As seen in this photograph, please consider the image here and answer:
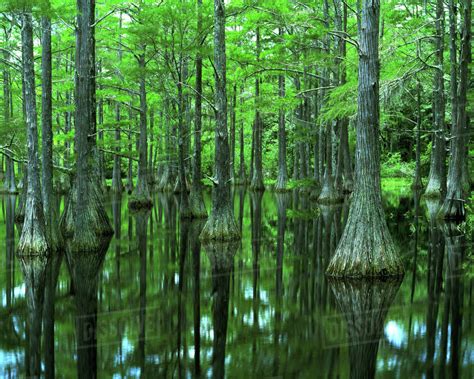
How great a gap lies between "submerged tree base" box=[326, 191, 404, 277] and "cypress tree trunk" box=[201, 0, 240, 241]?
4480 millimetres

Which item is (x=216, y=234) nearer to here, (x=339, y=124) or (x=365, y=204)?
(x=365, y=204)

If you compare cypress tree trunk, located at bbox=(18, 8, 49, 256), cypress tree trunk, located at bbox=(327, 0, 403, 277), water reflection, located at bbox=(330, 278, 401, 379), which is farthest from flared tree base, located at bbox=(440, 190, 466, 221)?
cypress tree trunk, located at bbox=(18, 8, 49, 256)

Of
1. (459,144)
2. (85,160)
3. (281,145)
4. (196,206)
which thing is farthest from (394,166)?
(85,160)

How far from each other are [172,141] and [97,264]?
67.8 feet

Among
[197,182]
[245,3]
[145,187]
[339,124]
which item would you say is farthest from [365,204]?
[145,187]

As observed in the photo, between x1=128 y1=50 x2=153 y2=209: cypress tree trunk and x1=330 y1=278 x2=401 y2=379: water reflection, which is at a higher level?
x1=128 y1=50 x2=153 y2=209: cypress tree trunk

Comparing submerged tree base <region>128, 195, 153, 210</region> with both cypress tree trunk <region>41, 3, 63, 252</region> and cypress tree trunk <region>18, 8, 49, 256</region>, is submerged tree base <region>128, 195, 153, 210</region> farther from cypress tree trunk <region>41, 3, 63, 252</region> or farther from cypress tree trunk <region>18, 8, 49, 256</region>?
cypress tree trunk <region>18, 8, 49, 256</region>

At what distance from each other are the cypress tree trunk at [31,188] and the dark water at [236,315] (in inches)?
17.8

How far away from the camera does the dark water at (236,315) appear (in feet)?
15.9

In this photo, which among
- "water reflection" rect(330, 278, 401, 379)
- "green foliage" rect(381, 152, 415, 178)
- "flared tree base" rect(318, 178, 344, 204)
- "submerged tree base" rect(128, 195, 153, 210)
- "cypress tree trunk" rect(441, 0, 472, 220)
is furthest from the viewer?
"green foliage" rect(381, 152, 415, 178)

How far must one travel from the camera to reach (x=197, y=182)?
53.4 feet

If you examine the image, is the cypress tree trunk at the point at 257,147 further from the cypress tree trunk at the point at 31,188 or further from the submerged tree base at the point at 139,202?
the cypress tree trunk at the point at 31,188

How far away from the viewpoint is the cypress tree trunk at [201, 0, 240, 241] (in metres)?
12.1

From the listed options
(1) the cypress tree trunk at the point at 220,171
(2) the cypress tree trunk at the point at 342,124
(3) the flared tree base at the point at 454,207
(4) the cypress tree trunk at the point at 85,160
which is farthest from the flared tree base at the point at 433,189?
(4) the cypress tree trunk at the point at 85,160
